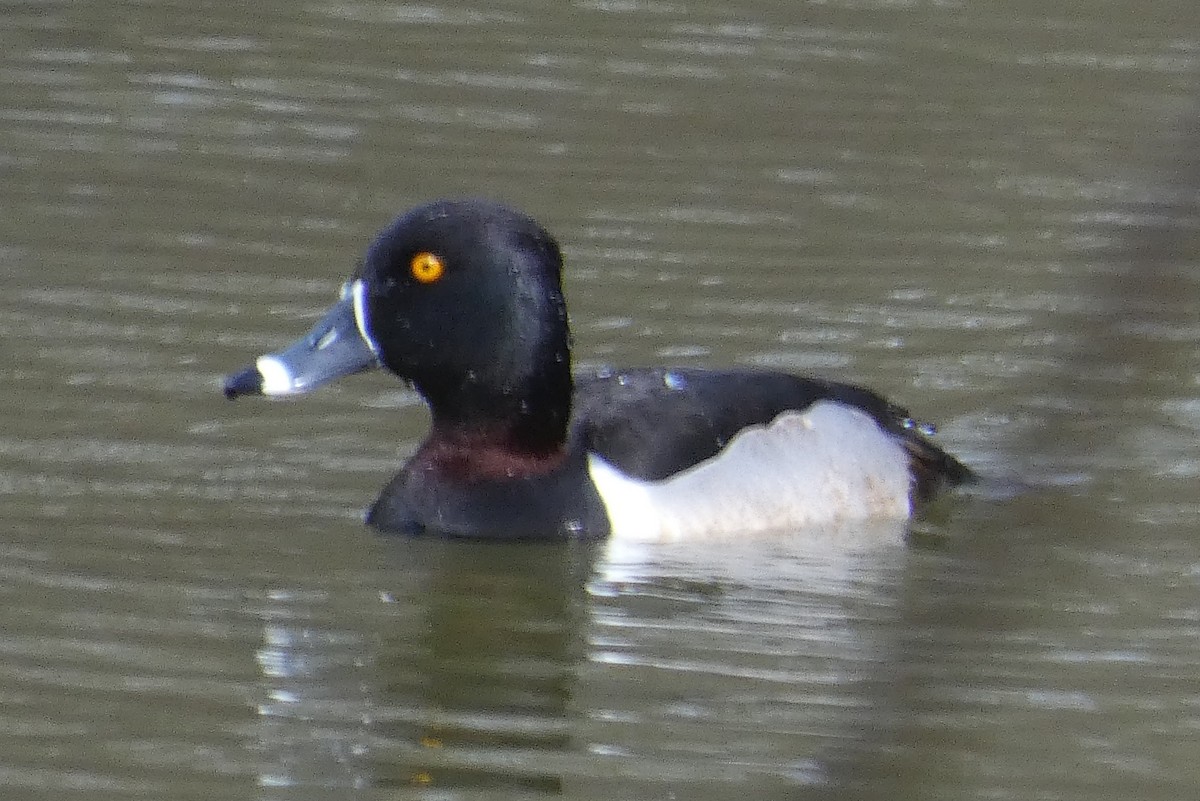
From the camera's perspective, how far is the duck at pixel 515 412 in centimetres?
649

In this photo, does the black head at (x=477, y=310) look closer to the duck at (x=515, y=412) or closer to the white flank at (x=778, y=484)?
the duck at (x=515, y=412)

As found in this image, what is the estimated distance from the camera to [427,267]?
650 cm

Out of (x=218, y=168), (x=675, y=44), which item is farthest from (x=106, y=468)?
(x=675, y=44)

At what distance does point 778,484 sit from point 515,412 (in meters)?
0.83

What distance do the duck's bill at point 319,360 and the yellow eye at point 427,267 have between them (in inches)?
8.6

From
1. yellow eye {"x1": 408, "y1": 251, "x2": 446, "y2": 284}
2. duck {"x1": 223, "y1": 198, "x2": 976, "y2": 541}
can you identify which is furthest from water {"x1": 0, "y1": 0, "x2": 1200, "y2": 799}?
yellow eye {"x1": 408, "y1": 251, "x2": 446, "y2": 284}

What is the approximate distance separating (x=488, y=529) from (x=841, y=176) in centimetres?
420

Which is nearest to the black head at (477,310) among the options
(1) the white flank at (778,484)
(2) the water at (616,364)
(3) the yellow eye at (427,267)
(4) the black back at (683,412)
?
(3) the yellow eye at (427,267)

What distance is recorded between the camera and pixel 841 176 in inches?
403

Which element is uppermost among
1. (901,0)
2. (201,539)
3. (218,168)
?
(901,0)

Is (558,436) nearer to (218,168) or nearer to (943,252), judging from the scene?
(943,252)

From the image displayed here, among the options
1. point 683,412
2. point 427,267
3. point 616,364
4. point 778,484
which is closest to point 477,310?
point 427,267

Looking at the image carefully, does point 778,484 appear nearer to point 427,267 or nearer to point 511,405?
point 511,405

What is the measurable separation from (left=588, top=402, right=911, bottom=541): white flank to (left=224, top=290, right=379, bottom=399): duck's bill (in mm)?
766
